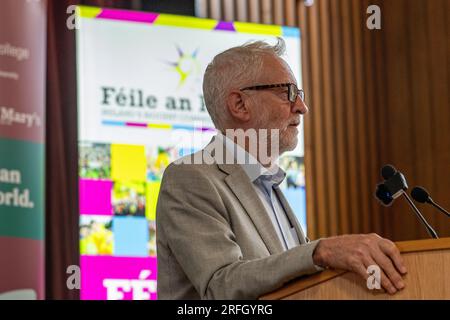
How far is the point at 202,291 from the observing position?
234 centimetres

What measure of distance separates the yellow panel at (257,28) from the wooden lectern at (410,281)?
420cm

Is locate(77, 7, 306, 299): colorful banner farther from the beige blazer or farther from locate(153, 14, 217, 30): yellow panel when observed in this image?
the beige blazer

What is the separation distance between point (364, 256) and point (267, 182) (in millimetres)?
730

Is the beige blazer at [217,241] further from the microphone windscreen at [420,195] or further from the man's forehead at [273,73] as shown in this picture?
the microphone windscreen at [420,195]

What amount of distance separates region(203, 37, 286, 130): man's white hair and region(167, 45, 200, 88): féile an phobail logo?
9.88 feet

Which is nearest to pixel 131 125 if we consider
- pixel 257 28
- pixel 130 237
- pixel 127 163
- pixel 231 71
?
pixel 127 163

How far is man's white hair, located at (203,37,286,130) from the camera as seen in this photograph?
2855 mm

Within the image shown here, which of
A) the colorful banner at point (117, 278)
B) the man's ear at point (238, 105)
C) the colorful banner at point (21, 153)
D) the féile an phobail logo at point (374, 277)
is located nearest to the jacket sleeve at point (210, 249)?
the féile an phobail logo at point (374, 277)

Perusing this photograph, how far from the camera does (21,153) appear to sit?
471 centimetres

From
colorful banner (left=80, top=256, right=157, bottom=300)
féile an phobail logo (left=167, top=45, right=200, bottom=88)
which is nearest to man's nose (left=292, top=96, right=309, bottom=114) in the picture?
colorful banner (left=80, top=256, right=157, bottom=300)

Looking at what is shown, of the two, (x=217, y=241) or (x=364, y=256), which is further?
(x=217, y=241)

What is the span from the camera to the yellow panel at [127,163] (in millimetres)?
5656

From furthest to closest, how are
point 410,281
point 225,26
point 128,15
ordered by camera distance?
point 225,26
point 128,15
point 410,281

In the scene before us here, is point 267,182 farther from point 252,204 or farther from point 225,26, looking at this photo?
point 225,26
